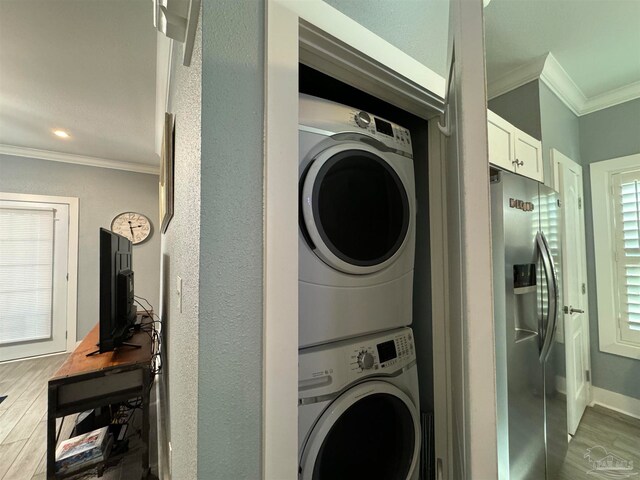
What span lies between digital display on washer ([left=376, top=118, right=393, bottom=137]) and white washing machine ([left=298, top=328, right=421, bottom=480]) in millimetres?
795

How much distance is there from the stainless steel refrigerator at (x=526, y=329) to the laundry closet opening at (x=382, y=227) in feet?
1.03

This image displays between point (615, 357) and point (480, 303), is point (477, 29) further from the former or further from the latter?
point (615, 357)

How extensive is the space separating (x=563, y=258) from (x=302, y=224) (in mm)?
2373

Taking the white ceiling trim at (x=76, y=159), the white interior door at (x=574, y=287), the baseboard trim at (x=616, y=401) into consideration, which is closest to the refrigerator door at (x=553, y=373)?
the white interior door at (x=574, y=287)

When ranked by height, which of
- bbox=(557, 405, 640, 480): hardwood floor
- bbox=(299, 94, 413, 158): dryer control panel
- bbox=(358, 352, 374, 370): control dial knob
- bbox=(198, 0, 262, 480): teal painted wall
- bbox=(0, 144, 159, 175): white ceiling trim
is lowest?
bbox=(557, 405, 640, 480): hardwood floor

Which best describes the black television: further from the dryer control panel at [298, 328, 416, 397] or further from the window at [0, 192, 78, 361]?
the window at [0, 192, 78, 361]

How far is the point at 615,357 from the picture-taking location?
2443mm

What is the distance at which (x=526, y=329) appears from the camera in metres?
1.41

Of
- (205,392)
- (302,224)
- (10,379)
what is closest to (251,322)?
(205,392)

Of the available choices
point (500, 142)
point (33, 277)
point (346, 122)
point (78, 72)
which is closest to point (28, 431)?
point (33, 277)

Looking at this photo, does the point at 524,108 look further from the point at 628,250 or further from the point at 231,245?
the point at 231,245

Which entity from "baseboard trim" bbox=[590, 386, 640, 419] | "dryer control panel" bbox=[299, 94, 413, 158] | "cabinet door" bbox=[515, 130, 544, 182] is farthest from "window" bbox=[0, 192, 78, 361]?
"baseboard trim" bbox=[590, 386, 640, 419]

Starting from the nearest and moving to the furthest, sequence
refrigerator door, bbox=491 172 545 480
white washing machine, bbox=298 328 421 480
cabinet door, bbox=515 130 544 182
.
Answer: white washing machine, bbox=298 328 421 480, refrigerator door, bbox=491 172 545 480, cabinet door, bbox=515 130 544 182

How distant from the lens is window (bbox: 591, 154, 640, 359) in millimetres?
2371
